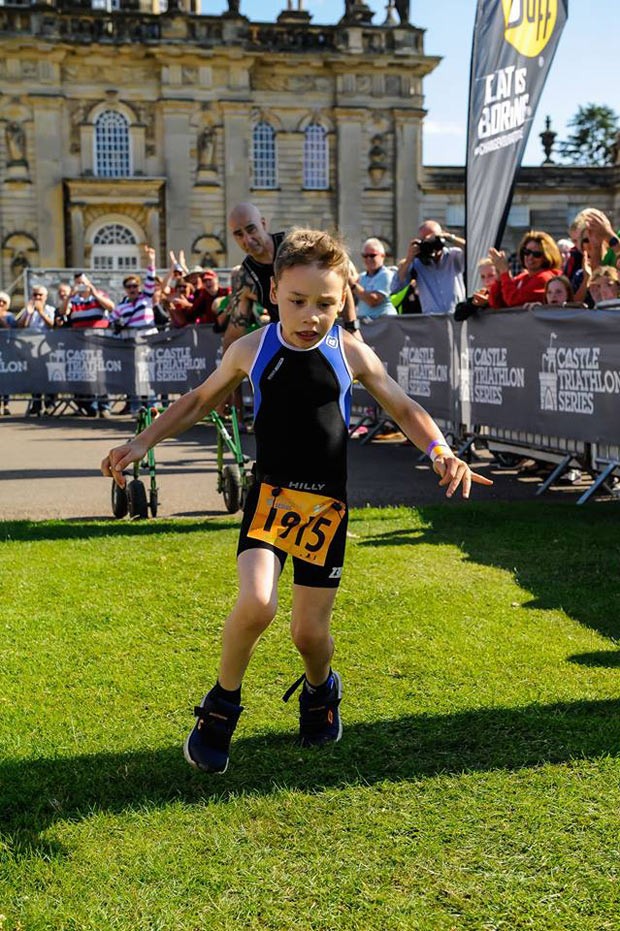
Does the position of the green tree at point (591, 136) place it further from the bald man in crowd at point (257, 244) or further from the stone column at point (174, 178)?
the bald man in crowd at point (257, 244)

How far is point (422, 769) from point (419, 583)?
8.95 feet

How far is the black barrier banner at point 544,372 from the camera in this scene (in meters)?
9.26

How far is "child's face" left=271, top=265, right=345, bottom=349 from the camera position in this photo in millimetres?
3936

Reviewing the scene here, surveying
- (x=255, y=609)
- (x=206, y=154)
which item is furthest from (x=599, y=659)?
(x=206, y=154)

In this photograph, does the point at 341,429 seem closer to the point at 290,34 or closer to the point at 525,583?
the point at 525,583

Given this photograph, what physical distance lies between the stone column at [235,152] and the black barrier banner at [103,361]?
34210 millimetres

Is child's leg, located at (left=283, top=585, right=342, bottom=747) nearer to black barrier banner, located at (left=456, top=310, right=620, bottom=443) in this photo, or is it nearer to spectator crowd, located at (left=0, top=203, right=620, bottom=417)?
spectator crowd, located at (left=0, top=203, right=620, bottom=417)

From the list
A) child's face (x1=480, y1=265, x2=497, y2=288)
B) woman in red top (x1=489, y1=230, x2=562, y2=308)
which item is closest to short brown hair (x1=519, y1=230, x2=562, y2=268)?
woman in red top (x1=489, y1=230, x2=562, y2=308)

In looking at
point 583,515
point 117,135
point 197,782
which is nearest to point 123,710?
point 197,782

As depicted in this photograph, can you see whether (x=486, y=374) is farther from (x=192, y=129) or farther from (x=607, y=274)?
(x=192, y=129)

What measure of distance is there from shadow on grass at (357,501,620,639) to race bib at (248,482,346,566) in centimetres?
204

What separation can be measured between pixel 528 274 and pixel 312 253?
782 cm

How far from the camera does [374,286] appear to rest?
1590 centimetres

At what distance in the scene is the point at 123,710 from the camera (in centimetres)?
466
